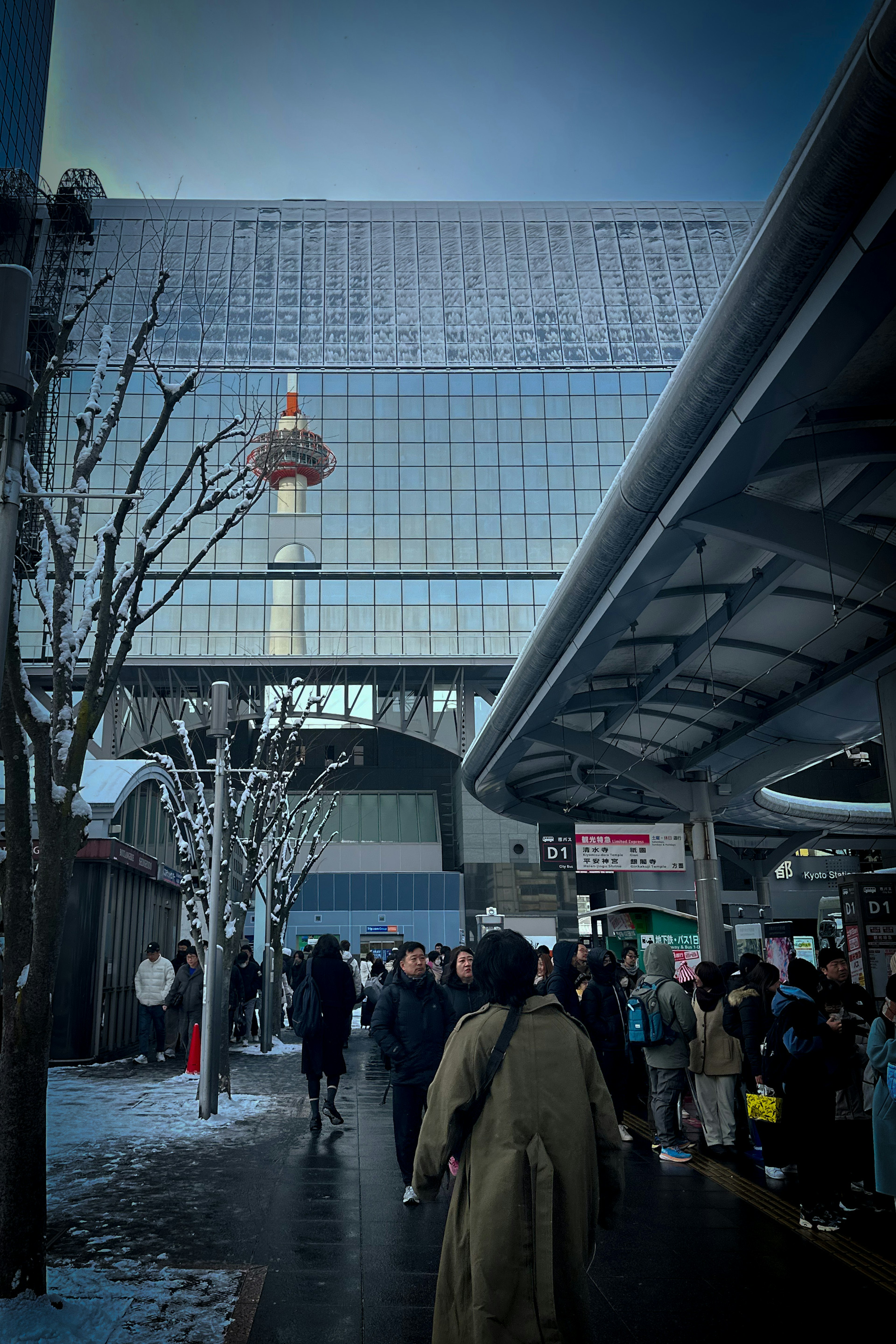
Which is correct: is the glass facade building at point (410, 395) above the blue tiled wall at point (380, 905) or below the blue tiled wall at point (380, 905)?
above

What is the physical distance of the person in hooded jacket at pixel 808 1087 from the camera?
679 centimetres

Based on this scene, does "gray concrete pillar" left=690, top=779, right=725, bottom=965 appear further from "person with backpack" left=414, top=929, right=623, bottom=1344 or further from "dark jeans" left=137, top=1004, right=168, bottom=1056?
"person with backpack" left=414, top=929, right=623, bottom=1344

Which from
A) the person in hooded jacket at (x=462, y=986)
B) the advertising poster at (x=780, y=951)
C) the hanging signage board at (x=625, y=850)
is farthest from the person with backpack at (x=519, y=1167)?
the hanging signage board at (x=625, y=850)

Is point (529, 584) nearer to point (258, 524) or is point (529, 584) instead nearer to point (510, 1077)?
point (258, 524)

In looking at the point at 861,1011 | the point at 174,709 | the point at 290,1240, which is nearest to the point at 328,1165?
the point at 290,1240

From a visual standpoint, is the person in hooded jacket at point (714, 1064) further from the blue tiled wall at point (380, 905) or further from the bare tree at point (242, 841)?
the blue tiled wall at point (380, 905)

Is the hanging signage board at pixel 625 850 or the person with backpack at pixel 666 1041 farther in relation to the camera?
the hanging signage board at pixel 625 850

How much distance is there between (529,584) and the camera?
170 ft

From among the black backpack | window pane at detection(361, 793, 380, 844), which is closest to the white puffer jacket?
the black backpack

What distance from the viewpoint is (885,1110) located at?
6.37 m

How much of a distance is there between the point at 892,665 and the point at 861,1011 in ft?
17.6

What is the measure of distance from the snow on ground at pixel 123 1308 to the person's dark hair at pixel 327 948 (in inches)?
184

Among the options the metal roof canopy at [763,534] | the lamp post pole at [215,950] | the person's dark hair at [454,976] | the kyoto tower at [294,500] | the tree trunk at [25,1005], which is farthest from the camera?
the kyoto tower at [294,500]

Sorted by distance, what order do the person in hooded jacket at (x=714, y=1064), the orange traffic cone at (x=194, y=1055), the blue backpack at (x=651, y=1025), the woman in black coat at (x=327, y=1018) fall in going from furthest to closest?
the orange traffic cone at (x=194, y=1055) < the woman in black coat at (x=327, y=1018) < the person in hooded jacket at (x=714, y=1064) < the blue backpack at (x=651, y=1025)
